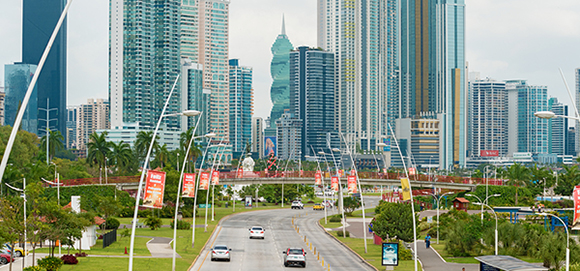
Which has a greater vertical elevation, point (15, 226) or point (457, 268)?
point (15, 226)

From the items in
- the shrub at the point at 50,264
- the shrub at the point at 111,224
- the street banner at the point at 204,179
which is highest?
the street banner at the point at 204,179

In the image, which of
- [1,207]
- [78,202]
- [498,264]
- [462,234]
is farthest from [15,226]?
[462,234]

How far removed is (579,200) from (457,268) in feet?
89.7

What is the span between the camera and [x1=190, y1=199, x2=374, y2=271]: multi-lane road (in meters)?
55.2

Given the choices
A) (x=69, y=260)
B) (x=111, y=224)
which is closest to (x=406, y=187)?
(x=69, y=260)

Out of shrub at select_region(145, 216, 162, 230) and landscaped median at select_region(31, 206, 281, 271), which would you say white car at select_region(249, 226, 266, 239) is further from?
shrub at select_region(145, 216, 162, 230)

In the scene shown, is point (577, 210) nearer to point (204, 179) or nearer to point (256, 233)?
point (204, 179)

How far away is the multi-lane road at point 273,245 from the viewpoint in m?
55.2

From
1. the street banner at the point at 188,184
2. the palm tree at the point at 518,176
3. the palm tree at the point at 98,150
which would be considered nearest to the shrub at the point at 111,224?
the street banner at the point at 188,184

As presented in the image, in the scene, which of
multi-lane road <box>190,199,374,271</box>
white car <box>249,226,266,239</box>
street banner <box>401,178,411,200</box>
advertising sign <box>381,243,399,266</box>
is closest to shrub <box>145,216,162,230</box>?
multi-lane road <box>190,199,374,271</box>

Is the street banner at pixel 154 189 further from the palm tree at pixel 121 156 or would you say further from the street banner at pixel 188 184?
the palm tree at pixel 121 156

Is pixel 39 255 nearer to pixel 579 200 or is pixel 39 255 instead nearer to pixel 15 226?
pixel 15 226

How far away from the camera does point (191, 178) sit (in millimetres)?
53000

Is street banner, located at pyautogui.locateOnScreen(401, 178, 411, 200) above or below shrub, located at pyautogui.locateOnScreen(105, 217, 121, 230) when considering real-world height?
above
